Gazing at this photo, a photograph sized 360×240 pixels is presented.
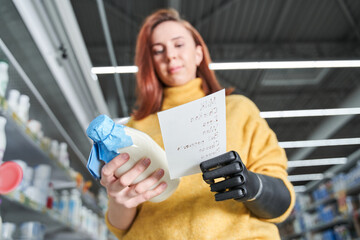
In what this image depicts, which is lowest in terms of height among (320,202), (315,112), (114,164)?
(114,164)

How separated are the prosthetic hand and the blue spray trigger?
0.77 feet

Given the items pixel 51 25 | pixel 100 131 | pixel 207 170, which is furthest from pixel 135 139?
pixel 51 25

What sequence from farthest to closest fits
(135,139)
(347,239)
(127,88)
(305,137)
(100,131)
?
(305,137) → (127,88) → (347,239) → (135,139) → (100,131)

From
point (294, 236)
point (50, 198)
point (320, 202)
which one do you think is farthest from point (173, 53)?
point (294, 236)

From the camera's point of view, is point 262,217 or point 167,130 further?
point 262,217

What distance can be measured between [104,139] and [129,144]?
81 millimetres

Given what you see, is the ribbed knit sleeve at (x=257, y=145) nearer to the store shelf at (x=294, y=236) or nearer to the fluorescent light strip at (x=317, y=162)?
the store shelf at (x=294, y=236)

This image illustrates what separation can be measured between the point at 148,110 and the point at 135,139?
49cm

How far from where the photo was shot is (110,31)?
608 cm

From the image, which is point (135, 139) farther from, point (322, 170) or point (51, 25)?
point (322, 170)

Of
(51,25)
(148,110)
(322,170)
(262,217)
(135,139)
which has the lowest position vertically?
(262,217)

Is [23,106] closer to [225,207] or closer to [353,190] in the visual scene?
[225,207]

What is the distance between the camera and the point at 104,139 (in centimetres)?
83

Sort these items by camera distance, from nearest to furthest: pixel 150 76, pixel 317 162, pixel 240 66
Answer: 1. pixel 150 76
2. pixel 240 66
3. pixel 317 162
